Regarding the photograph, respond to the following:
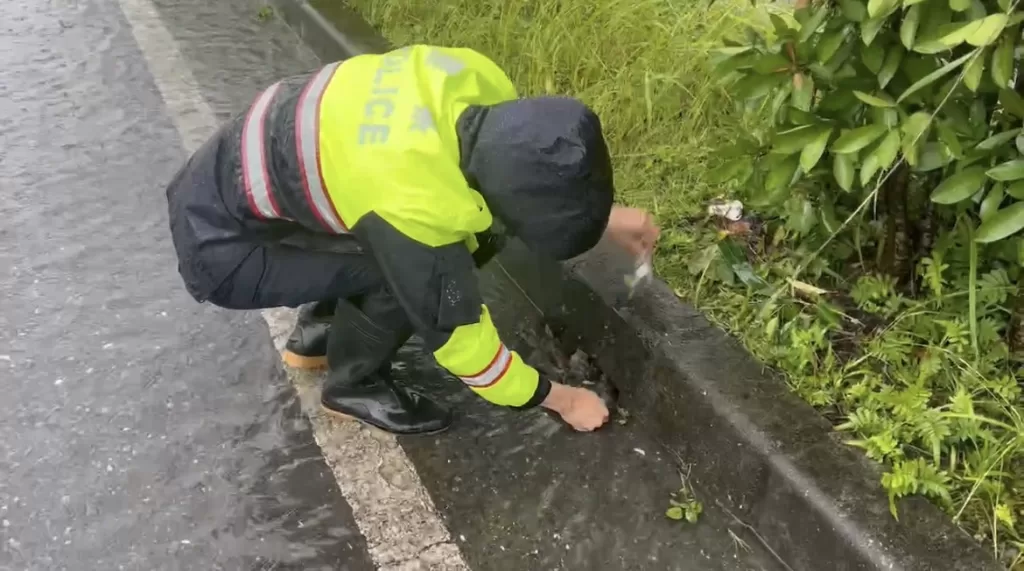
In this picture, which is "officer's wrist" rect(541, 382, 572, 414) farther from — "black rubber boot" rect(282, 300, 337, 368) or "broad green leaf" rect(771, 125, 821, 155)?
"broad green leaf" rect(771, 125, 821, 155)

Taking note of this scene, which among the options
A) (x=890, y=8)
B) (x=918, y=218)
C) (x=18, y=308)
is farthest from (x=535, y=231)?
(x=18, y=308)

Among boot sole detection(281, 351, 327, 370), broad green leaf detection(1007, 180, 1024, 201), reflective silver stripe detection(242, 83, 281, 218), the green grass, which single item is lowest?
boot sole detection(281, 351, 327, 370)

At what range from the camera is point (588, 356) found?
2.49 m

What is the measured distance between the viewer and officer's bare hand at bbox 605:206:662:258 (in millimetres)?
2369

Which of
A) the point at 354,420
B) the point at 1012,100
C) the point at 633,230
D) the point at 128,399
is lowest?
the point at 128,399

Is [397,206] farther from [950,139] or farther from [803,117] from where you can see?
[950,139]

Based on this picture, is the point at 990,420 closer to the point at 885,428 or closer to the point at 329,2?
the point at 885,428

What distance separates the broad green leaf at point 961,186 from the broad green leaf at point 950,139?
41mm

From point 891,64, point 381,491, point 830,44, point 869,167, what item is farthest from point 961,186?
point 381,491

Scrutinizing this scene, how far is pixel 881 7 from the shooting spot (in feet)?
5.27

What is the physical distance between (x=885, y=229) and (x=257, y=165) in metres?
1.49

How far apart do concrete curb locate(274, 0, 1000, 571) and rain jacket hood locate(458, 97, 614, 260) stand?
0.50m

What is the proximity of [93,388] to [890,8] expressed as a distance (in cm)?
212

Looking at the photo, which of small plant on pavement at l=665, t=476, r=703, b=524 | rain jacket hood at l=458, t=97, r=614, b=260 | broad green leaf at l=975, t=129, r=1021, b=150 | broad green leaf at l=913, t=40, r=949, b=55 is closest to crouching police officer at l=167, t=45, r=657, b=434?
rain jacket hood at l=458, t=97, r=614, b=260
